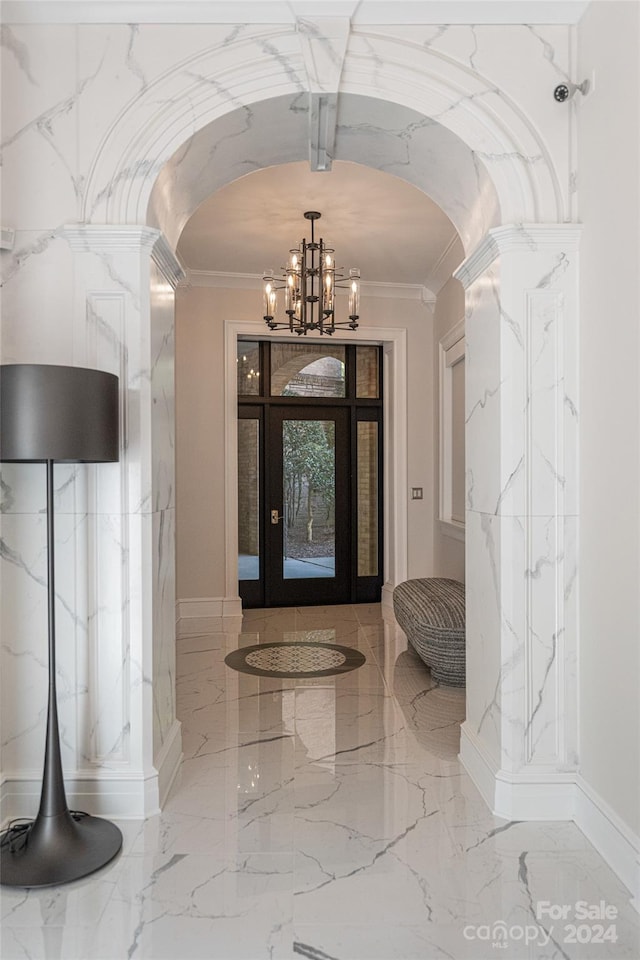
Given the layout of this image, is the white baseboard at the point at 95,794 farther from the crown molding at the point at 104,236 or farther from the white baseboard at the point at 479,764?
the crown molding at the point at 104,236

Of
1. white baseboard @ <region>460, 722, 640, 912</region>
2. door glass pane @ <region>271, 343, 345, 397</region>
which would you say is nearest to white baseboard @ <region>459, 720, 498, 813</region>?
white baseboard @ <region>460, 722, 640, 912</region>

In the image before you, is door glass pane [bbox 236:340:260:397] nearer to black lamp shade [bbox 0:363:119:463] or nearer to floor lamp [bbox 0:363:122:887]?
floor lamp [bbox 0:363:122:887]

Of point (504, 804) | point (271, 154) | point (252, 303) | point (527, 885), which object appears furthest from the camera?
point (252, 303)

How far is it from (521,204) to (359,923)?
8.18 ft

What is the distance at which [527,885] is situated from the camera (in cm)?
214

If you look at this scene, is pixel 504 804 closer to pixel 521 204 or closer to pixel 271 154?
pixel 521 204

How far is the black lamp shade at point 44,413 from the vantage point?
2150 mm

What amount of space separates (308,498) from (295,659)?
2.21 metres

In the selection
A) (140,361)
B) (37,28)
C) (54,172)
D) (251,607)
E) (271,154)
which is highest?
(37,28)

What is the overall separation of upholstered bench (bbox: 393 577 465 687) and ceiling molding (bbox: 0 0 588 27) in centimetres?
299

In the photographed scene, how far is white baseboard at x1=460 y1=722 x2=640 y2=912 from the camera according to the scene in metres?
2.28

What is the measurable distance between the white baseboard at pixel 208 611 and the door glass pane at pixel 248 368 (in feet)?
6.41

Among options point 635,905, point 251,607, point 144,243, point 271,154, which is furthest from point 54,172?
point 251,607

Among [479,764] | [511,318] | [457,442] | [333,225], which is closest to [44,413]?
[511,318]
